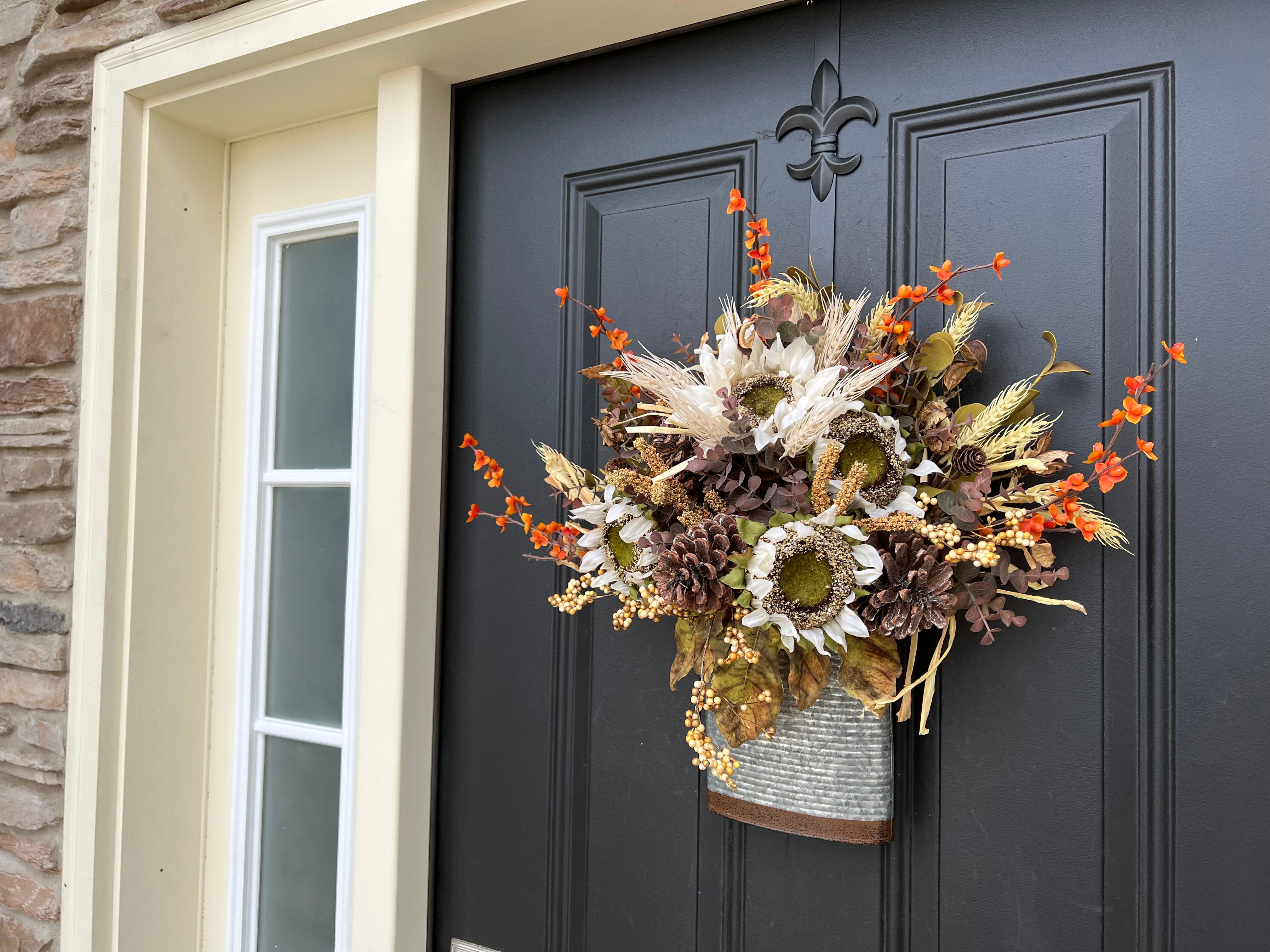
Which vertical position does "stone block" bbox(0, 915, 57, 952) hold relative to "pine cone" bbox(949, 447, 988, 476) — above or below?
below

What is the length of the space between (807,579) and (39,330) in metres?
1.26

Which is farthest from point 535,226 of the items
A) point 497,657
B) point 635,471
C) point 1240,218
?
point 1240,218

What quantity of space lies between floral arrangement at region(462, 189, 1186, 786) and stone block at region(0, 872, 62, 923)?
102cm

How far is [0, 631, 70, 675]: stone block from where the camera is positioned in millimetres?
1275

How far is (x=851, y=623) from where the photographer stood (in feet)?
2.42

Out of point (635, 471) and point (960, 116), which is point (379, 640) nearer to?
point (635, 471)

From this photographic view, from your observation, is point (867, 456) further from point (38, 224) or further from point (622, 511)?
point (38, 224)

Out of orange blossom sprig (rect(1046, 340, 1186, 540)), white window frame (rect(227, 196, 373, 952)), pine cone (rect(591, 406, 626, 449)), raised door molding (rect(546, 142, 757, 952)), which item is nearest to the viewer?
orange blossom sprig (rect(1046, 340, 1186, 540))

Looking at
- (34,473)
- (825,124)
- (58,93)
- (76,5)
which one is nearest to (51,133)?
(58,93)

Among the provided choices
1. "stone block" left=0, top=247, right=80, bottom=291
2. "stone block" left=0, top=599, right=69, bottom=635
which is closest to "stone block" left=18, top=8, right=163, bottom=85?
"stone block" left=0, top=247, right=80, bottom=291

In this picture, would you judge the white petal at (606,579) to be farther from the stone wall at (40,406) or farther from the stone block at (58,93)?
the stone block at (58,93)

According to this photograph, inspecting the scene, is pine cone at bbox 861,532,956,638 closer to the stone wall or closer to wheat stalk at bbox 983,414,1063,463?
wheat stalk at bbox 983,414,1063,463

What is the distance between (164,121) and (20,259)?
323mm

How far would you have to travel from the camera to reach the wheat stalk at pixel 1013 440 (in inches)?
30.4
